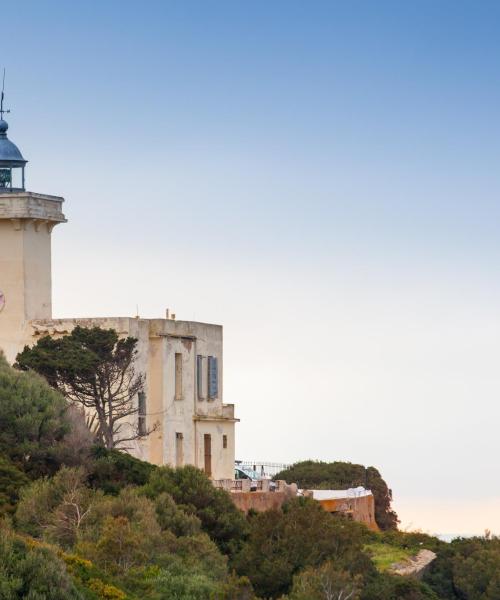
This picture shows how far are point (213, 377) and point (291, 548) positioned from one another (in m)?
10.5

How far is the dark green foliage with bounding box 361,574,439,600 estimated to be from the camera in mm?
46719

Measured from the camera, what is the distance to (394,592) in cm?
4800

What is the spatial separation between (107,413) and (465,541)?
36.0 feet

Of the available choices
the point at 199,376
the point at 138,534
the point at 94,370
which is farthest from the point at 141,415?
the point at 138,534

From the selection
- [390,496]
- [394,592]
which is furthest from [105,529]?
[390,496]

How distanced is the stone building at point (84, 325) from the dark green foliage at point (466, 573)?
20.2 feet

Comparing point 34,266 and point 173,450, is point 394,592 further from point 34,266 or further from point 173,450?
point 34,266

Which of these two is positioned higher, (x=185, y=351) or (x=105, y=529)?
(x=185, y=351)

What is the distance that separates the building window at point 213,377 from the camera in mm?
55719

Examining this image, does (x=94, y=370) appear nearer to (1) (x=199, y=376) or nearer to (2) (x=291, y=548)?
(1) (x=199, y=376)

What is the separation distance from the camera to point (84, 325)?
52750 millimetres

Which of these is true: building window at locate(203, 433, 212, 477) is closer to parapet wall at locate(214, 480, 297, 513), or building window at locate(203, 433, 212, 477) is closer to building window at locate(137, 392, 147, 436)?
parapet wall at locate(214, 480, 297, 513)

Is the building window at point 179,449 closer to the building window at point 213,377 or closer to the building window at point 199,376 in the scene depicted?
the building window at point 199,376

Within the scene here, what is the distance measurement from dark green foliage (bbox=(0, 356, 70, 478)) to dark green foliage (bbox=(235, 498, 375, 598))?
4544 millimetres
